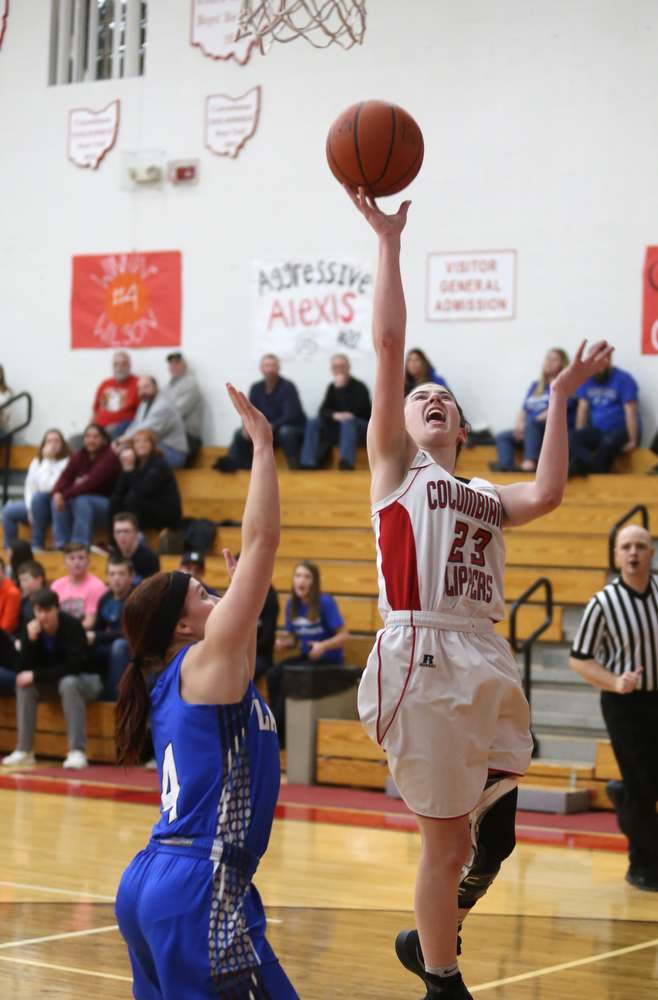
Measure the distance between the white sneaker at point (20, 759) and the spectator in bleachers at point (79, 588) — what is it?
1043 millimetres

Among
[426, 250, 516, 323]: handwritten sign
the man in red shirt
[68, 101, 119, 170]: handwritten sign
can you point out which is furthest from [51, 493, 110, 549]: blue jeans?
[68, 101, 119, 170]: handwritten sign

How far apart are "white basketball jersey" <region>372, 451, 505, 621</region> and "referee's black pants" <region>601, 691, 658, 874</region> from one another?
2471mm

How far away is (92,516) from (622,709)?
6250 mm

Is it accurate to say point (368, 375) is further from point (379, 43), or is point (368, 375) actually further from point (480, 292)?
point (379, 43)

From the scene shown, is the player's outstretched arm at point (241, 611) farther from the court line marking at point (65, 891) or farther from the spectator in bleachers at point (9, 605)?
the spectator in bleachers at point (9, 605)

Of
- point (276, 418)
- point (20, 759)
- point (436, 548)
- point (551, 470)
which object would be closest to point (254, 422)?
point (436, 548)

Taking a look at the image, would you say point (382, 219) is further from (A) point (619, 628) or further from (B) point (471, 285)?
(B) point (471, 285)

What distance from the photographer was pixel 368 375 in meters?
11.8

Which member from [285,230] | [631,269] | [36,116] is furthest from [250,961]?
[36,116]

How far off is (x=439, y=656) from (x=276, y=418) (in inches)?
330

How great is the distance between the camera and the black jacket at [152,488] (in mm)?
10375

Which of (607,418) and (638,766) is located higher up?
(607,418)

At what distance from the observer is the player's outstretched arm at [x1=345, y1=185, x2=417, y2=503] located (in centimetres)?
307

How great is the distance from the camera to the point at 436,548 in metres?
3.09
